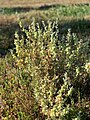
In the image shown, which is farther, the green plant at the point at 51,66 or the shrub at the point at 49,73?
the green plant at the point at 51,66

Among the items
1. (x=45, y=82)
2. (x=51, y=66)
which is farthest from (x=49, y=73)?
(x=45, y=82)

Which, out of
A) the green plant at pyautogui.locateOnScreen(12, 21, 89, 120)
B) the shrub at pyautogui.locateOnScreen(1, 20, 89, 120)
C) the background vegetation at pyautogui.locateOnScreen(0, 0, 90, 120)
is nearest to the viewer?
the background vegetation at pyautogui.locateOnScreen(0, 0, 90, 120)

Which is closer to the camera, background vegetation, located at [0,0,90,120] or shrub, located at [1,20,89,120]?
background vegetation, located at [0,0,90,120]

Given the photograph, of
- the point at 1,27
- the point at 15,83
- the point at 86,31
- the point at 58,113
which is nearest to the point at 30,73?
the point at 15,83

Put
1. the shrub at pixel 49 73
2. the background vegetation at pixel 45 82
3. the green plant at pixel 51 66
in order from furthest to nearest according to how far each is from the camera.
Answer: the green plant at pixel 51 66
the shrub at pixel 49 73
the background vegetation at pixel 45 82

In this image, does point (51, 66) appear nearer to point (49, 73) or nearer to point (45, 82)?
point (49, 73)

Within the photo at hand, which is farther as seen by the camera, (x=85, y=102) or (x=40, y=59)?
(x=40, y=59)

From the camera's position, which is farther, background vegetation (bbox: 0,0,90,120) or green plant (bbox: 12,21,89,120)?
green plant (bbox: 12,21,89,120)

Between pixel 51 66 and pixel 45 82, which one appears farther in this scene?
pixel 51 66

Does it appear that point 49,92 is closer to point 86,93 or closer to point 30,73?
point 30,73

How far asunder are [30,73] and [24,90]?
0.35 meters

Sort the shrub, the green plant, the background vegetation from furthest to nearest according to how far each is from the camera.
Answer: the green plant
the shrub
the background vegetation

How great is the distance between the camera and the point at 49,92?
360 centimetres

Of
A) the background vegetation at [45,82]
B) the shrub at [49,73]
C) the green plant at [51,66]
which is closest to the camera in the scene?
the background vegetation at [45,82]
